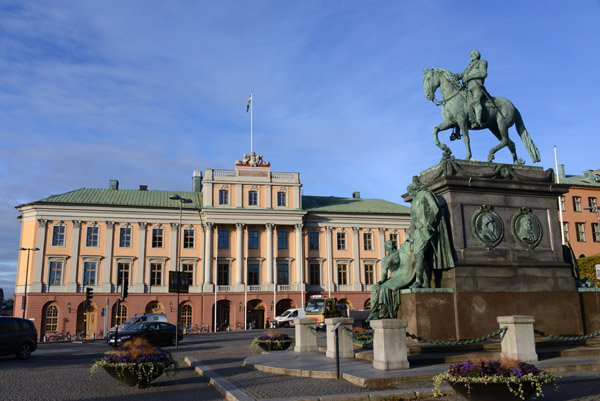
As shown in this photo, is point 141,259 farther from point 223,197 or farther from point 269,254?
point 269,254

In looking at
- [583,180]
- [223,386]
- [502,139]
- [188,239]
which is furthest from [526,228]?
[583,180]

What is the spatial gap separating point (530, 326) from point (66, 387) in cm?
1014

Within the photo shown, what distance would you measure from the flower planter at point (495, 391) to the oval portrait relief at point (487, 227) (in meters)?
6.35

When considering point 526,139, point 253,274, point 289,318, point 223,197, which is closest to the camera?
point 526,139

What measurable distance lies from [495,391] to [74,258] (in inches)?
2089

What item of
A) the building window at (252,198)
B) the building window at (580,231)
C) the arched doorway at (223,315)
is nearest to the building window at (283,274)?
the arched doorway at (223,315)

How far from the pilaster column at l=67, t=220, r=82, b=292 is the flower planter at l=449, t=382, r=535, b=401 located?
171ft

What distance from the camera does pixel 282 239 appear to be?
194 ft

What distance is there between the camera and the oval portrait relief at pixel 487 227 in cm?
1348

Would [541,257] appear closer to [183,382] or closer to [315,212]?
[183,382]

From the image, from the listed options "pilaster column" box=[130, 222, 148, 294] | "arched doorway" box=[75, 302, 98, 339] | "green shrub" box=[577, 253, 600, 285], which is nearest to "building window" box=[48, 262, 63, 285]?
"arched doorway" box=[75, 302, 98, 339]

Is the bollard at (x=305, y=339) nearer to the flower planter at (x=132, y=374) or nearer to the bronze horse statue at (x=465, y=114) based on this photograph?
the flower planter at (x=132, y=374)

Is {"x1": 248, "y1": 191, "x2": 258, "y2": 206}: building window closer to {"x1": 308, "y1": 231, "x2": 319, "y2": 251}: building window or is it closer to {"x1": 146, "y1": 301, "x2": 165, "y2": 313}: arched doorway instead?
{"x1": 308, "y1": 231, "x2": 319, "y2": 251}: building window

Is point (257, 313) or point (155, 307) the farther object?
point (257, 313)
